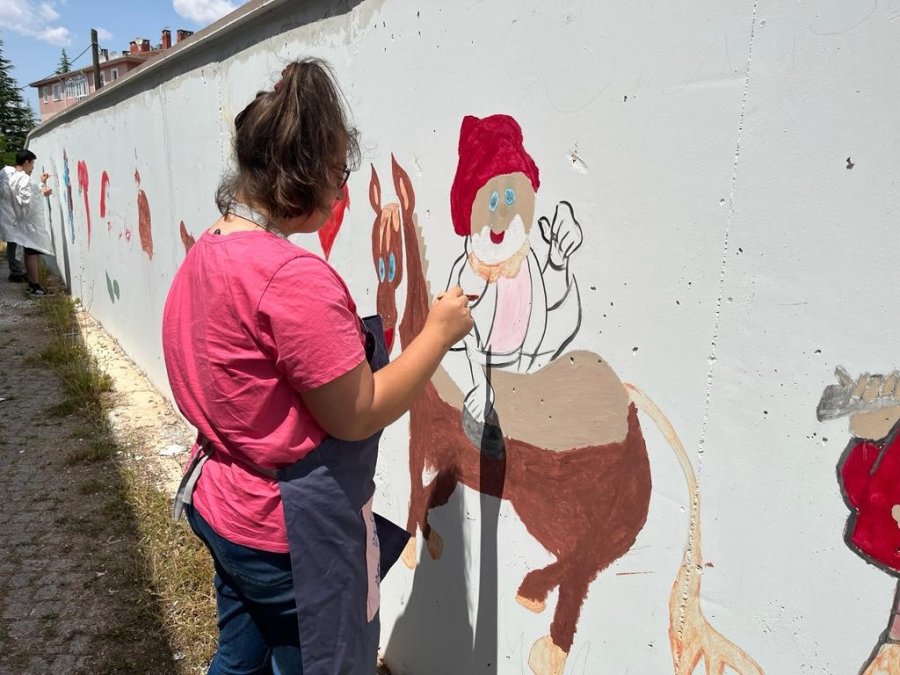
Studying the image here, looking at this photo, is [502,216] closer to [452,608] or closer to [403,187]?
[403,187]

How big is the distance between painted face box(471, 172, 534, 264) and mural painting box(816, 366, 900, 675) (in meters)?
0.75

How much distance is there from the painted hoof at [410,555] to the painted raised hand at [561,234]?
1.09 m

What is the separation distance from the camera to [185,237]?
403 cm

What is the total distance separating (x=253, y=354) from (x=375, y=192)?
1067mm

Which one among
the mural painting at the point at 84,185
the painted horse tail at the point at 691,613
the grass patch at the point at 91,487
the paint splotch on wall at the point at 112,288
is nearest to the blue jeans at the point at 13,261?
the mural painting at the point at 84,185

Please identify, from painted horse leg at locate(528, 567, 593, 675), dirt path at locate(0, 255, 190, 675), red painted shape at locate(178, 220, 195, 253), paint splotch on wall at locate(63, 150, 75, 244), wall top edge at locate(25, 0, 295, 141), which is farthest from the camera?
paint splotch on wall at locate(63, 150, 75, 244)

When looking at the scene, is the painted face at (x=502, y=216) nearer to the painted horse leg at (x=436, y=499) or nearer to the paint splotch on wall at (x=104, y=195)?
the painted horse leg at (x=436, y=499)

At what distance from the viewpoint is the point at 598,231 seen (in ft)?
4.44

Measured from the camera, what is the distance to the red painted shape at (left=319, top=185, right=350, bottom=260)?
2.28 metres

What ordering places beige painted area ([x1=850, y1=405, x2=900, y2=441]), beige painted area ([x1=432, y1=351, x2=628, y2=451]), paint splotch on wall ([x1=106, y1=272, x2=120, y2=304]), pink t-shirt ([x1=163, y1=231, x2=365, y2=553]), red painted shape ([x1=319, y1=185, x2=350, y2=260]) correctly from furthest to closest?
paint splotch on wall ([x1=106, y1=272, x2=120, y2=304]) → red painted shape ([x1=319, y1=185, x2=350, y2=260]) → beige painted area ([x1=432, y1=351, x2=628, y2=451]) → pink t-shirt ([x1=163, y1=231, x2=365, y2=553]) → beige painted area ([x1=850, y1=405, x2=900, y2=441])

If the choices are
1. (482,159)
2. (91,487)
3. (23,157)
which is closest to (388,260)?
(482,159)

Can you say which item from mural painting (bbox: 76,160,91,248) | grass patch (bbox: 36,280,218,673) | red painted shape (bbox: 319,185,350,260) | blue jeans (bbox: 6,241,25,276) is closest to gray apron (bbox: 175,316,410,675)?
red painted shape (bbox: 319,185,350,260)

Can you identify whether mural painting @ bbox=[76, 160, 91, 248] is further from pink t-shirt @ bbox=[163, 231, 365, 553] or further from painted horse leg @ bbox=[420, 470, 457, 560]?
pink t-shirt @ bbox=[163, 231, 365, 553]

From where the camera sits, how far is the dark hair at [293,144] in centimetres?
120
